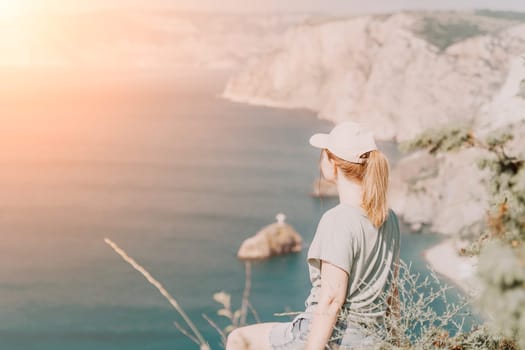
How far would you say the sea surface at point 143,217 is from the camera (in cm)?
3756

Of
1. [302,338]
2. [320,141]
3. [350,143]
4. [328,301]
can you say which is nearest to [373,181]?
[350,143]

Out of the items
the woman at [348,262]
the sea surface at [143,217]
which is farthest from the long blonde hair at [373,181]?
the sea surface at [143,217]

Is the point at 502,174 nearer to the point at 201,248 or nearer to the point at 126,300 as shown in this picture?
the point at 126,300

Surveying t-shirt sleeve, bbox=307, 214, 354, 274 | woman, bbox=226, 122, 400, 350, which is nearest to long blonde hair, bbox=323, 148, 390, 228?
woman, bbox=226, 122, 400, 350

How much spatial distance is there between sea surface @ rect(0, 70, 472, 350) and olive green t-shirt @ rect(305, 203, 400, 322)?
93.5 feet

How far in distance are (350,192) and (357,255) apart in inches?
11.3

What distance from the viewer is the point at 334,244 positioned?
2.69 meters

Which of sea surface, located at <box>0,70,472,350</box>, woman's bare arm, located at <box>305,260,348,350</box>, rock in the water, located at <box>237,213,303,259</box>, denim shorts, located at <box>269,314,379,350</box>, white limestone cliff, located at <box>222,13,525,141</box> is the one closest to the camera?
woman's bare arm, located at <box>305,260,348,350</box>

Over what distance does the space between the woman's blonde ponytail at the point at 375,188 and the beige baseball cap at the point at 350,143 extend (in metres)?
0.04

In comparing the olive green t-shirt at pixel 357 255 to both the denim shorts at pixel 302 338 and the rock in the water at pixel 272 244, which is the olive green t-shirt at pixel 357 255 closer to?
the denim shorts at pixel 302 338

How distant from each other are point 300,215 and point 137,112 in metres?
79.8

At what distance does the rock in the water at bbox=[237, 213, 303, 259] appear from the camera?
4466cm

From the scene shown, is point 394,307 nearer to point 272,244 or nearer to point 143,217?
point 272,244

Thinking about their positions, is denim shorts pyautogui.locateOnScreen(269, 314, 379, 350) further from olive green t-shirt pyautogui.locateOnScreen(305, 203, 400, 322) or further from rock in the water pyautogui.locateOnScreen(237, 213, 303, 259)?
rock in the water pyautogui.locateOnScreen(237, 213, 303, 259)
